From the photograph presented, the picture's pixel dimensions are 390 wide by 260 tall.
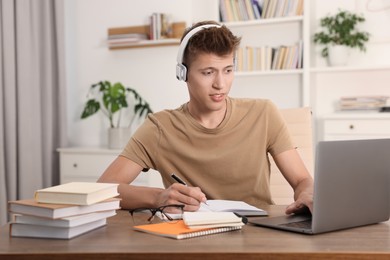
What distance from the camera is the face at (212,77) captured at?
1806 millimetres

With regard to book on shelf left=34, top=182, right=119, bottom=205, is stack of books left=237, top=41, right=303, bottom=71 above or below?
above

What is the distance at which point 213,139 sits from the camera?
6.14 feet


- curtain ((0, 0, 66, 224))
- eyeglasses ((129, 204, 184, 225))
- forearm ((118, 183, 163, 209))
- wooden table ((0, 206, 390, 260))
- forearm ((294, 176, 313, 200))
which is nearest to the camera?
wooden table ((0, 206, 390, 260))

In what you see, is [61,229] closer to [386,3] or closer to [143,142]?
[143,142]

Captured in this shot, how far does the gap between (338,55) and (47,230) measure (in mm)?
3158

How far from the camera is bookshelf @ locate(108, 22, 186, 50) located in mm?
4246

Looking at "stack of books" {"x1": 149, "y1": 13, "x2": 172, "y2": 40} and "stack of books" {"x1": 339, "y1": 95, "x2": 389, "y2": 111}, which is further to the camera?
"stack of books" {"x1": 149, "y1": 13, "x2": 172, "y2": 40}

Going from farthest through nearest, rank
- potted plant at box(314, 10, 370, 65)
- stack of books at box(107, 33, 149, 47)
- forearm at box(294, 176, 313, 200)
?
stack of books at box(107, 33, 149, 47) < potted plant at box(314, 10, 370, 65) < forearm at box(294, 176, 313, 200)

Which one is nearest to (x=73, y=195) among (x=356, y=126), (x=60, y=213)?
(x=60, y=213)

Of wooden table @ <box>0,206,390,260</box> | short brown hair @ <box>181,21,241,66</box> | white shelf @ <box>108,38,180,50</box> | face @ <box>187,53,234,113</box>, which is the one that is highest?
white shelf @ <box>108,38,180,50</box>

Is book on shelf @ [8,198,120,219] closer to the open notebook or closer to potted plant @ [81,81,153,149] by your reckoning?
the open notebook

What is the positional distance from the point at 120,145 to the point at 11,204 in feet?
9.58

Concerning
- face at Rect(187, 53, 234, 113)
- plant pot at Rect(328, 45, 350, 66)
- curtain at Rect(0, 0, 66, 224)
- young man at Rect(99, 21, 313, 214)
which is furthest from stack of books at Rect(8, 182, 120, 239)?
plant pot at Rect(328, 45, 350, 66)

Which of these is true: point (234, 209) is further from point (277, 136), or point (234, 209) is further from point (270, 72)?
point (270, 72)
